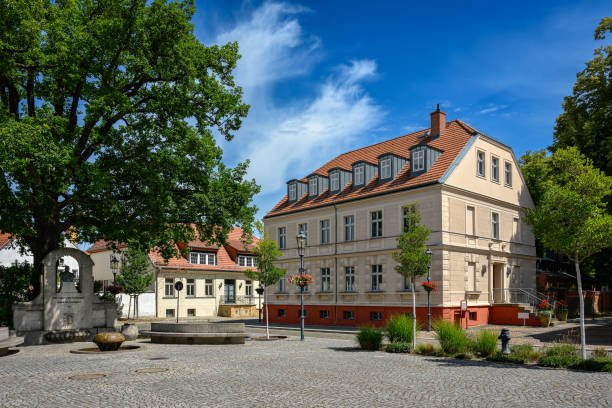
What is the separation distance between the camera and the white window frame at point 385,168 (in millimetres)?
32281

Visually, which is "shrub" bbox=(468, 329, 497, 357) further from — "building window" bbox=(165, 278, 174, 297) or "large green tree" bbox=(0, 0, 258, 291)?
"building window" bbox=(165, 278, 174, 297)

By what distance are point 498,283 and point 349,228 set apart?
30.5 ft

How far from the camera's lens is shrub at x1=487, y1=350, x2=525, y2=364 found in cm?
1493

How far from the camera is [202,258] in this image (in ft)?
162

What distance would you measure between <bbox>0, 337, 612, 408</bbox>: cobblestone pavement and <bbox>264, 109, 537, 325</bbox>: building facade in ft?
42.1

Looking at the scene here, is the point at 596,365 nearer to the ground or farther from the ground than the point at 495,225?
nearer to the ground

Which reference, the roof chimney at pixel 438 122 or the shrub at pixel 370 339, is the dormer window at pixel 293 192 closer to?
the roof chimney at pixel 438 122

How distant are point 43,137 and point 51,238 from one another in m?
5.62

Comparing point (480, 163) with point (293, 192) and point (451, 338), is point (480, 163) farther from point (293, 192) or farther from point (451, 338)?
point (451, 338)

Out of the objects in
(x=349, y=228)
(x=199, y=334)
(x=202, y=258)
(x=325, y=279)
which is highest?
(x=349, y=228)

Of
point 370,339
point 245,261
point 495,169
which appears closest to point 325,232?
point 495,169

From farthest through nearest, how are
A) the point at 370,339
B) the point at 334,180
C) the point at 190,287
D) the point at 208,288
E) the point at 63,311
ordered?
the point at 208,288 < the point at 190,287 < the point at 334,180 < the point at 63,311 < the point at 370,339

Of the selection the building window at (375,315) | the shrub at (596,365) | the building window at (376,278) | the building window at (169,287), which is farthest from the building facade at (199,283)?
the shrub at (596,365)

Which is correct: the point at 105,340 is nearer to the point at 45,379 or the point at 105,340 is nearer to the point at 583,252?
the point at 45,379
